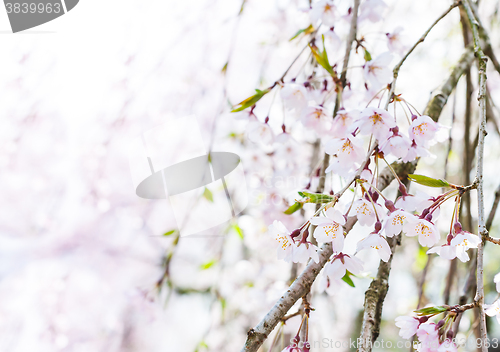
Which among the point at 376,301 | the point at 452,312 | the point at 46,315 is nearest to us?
the point at 452,312

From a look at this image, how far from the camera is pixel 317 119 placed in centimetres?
77

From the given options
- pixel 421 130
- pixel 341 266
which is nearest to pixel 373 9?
pixel 421 130

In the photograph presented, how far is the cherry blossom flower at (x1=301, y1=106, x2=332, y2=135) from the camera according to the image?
749mm

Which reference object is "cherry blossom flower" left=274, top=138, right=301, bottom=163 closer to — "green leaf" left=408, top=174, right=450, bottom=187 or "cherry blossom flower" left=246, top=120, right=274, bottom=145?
"cherry blossom flower" left=246, top=120, right=274, bottom=145

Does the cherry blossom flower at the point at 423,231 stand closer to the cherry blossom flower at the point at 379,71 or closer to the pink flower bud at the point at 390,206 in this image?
the pink flower bud at the point at 390,206

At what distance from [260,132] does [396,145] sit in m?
0.36

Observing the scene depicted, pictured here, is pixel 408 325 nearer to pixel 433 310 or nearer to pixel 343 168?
pixel 433 310

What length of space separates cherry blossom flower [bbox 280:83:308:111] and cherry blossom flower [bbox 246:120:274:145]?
7 centimetres

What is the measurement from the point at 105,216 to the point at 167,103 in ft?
3.01

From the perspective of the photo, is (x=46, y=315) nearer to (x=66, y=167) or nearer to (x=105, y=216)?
(x=105, y=216)

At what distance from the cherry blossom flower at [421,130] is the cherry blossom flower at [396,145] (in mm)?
34

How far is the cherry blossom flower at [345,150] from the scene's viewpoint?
1.82ft

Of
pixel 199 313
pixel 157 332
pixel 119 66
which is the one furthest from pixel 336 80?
pixel 157 332

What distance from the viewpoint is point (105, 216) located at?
2432 millimetres
